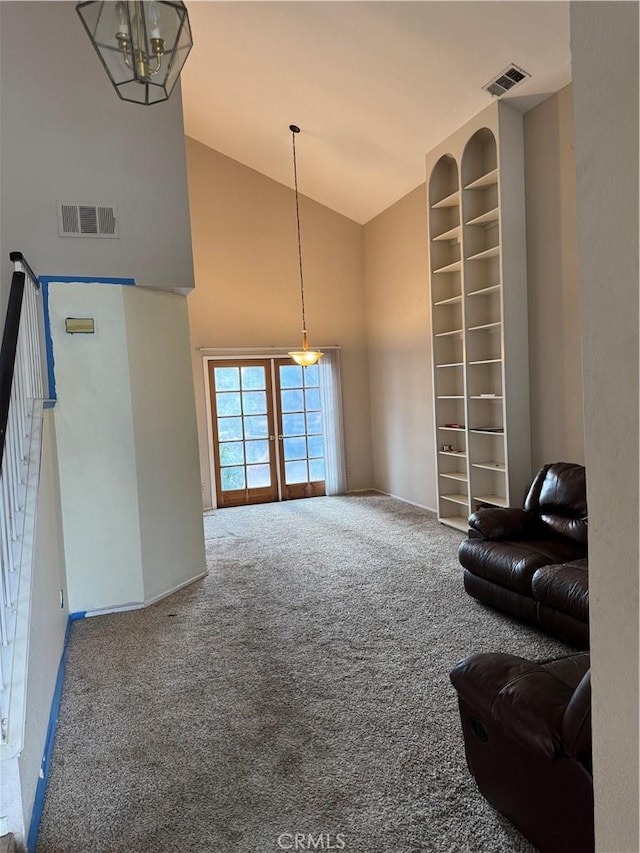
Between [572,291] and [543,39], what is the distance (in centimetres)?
179

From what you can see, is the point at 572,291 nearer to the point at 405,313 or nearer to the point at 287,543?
the point at 405,313

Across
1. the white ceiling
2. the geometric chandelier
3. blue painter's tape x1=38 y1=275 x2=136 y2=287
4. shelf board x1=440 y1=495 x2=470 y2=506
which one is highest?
the white ceiling

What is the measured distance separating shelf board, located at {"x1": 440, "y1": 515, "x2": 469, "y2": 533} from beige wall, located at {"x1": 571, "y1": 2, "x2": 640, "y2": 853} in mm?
4732

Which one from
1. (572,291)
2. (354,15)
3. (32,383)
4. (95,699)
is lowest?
(95,699)

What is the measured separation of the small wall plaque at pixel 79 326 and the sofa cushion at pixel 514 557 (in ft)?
10.1

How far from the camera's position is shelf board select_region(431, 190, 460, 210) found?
546 cm

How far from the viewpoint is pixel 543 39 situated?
375cm

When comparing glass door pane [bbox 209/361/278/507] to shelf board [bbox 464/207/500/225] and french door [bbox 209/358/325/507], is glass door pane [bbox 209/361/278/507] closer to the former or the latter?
french door [bbox 209/358/325/507]

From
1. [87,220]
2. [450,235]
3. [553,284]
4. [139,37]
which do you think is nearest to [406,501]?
[450,235]

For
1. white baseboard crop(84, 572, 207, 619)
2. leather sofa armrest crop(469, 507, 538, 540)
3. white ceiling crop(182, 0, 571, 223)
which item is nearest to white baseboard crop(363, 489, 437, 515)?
leather sofa armrest crop(469, 507, 538, 540)

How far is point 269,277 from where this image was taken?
7.70 meters

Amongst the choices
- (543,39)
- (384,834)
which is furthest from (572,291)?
(384,834)

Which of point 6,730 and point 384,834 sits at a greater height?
point 6,730

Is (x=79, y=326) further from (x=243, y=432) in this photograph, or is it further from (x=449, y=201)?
(x=243, y=432)
